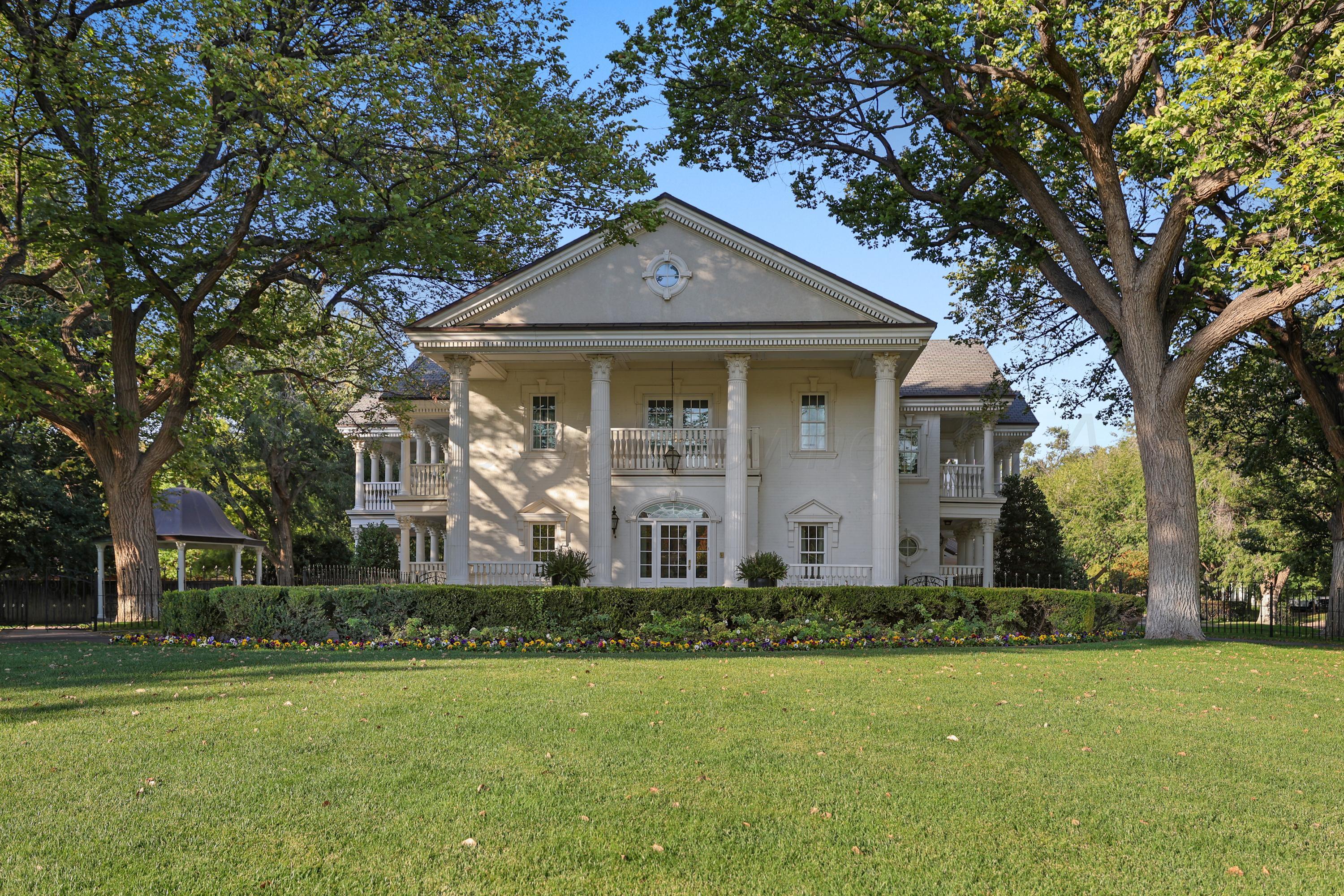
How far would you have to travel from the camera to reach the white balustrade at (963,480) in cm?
2744

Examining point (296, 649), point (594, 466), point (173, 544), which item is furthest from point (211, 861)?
point (173, 544)

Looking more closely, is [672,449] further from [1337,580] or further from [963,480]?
[1337,580]

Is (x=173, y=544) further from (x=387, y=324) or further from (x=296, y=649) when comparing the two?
(x=296, y=649)

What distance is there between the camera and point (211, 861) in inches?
197

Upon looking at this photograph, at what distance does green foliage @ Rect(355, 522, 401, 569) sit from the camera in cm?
3766

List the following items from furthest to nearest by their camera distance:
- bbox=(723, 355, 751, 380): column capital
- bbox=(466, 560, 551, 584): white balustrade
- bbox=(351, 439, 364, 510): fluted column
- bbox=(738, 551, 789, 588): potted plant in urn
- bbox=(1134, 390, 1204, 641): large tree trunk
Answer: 1. bbox=(351, 439, 364, 510): fluted column
2. bbox=(466, 560, 551, 584): white balustrade
3. bbox=(723, 355, 751, 380): column capital
4. bbox=(738, 551, 789, 588): potted plant in urn
5. bbox=(1134, 390, 1204, 641): large tree trunk

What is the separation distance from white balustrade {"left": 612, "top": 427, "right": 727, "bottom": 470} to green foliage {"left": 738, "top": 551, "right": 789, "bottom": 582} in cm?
385

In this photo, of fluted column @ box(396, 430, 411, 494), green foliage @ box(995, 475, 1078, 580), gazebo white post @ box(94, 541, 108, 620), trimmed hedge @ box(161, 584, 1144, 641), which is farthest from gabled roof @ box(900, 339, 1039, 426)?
gazebo white post @ box(94, 541, 108, 620)

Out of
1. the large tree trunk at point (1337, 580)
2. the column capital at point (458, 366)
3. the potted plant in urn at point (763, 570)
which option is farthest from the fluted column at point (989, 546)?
the column capital at point (458, 366)

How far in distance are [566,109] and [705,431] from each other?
9.05 metres

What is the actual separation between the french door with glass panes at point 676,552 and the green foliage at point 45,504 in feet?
56.7

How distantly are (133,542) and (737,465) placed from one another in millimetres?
13479

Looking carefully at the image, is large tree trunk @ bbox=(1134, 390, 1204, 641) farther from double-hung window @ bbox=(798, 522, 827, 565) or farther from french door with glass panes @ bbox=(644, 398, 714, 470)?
french door with glass panes @ bbox=(644, 398, 714, 470)

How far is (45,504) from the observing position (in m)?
28.7
